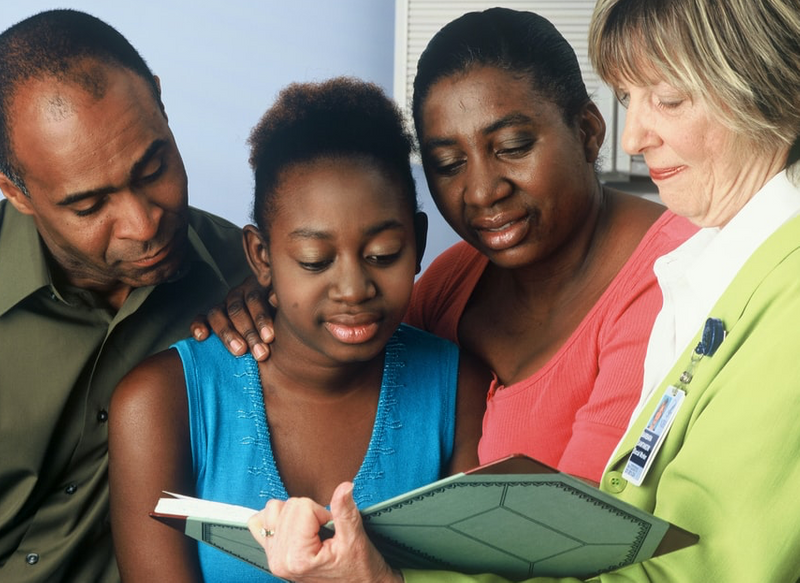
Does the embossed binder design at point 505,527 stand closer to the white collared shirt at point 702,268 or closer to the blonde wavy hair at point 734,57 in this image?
the white collared shirt at point 702,268

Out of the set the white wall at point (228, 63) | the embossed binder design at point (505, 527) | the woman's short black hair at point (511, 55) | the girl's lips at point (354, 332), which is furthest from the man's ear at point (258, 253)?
the white wall at point (228, 63)

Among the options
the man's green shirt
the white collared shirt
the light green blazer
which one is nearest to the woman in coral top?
the white collared shirt

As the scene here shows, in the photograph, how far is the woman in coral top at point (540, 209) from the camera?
3.93 feet

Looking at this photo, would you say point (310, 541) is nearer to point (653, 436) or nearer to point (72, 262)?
point (653, 436)

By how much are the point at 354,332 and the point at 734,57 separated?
525 mm

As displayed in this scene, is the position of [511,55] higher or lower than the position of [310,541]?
higher

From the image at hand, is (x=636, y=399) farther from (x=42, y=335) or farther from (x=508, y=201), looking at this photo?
(x=42, y=335)

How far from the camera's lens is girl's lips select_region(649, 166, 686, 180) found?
3.12 ft

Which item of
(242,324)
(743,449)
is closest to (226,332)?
(242,324)

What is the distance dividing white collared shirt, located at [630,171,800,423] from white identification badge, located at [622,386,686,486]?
0.21 feet

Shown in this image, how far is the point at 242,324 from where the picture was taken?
125cm

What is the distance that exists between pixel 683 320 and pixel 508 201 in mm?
320

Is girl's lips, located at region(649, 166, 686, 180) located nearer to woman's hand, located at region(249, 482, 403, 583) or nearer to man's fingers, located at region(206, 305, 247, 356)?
woman's hand, located at region(249, 482, 403, 583)

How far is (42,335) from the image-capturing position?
4.34ft
